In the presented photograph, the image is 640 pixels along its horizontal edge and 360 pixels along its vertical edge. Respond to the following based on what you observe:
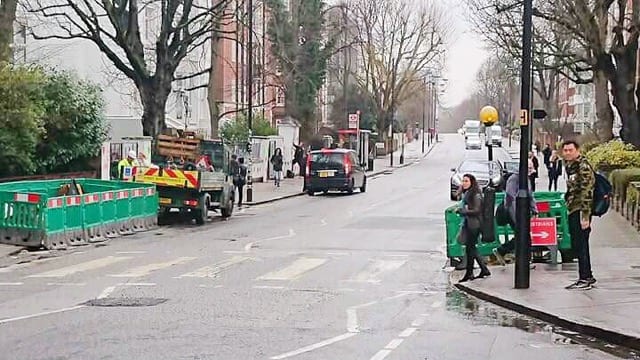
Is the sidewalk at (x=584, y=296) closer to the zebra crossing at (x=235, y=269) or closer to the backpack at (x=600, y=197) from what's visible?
the backpack at (x=600, y=197)

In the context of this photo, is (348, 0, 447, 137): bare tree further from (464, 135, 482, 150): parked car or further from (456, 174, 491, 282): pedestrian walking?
(456, 174, 491, 282): pedestrian walking

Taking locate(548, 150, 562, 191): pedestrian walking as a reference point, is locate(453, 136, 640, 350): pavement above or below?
below

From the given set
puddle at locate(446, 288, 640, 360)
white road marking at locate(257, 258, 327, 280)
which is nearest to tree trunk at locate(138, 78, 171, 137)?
white road marking at locate(257, 258, 327, 280)

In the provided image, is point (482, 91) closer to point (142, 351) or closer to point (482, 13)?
point (482, 13)

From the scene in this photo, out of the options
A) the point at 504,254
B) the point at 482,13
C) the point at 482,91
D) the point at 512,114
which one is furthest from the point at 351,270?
the point at 482,91

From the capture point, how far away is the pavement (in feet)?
35.3

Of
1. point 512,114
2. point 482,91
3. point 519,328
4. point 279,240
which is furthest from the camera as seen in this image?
point 482,91

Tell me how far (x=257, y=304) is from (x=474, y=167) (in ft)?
86.5

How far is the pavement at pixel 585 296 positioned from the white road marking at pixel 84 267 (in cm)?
606

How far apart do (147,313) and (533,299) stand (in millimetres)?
4822

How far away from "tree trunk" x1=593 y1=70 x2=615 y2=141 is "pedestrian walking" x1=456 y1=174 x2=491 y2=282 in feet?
79.9

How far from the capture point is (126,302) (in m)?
12.8

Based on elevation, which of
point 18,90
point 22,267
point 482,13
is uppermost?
point 482,13

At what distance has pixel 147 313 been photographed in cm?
1188
